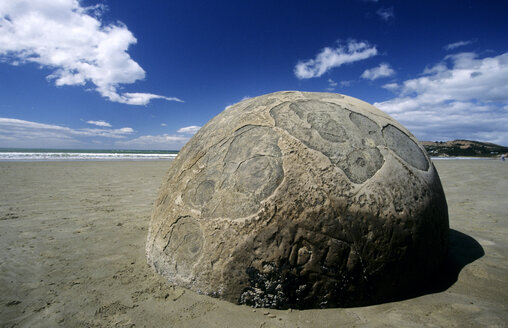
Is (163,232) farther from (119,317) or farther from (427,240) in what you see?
(427,240)

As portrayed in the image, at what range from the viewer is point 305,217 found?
1678mm

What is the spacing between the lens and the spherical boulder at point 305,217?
1688 mm

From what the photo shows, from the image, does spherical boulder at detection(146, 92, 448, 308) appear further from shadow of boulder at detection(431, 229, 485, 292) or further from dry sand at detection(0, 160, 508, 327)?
shadow of boulder at detection(431, 229, 485, 292)

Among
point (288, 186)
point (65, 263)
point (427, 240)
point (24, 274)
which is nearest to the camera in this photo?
point (288, 186)

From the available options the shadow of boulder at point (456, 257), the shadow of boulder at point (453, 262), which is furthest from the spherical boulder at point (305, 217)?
the shadow of boulder at point (456, 257)

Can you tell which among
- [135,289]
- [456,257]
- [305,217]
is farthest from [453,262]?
[135,289]

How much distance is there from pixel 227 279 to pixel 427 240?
144cm

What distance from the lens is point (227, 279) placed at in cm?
175

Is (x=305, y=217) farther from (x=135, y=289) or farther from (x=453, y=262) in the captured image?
(x=453, y=262)

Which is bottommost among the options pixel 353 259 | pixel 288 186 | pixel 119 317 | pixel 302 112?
pixel 119 317

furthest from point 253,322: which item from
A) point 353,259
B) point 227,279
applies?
point 353,259

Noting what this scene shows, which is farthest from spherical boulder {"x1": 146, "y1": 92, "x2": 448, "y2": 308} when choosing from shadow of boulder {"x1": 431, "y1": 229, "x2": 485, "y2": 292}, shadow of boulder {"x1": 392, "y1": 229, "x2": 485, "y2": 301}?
shadow of boulder {"x1": 431, "y1": 229, "x2": 485, "y2": 292}

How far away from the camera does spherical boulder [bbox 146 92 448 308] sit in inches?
66.4

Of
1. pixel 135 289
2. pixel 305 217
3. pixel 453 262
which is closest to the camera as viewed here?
pixel 305 217
